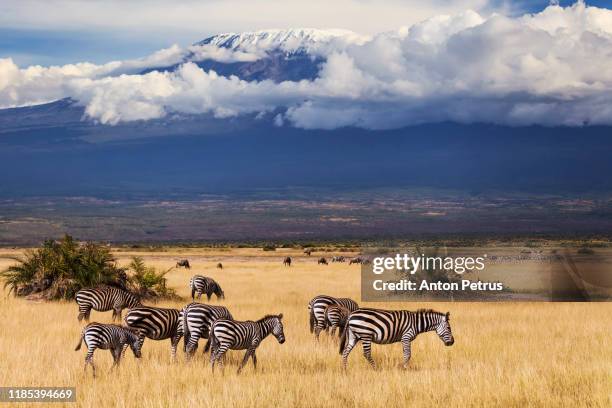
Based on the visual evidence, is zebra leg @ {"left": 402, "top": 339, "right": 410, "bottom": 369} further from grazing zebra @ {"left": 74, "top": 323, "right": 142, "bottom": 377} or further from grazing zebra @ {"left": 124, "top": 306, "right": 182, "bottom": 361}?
grazing zebra @ {"left": 74, "top": 323, "right": 142, "bottom": 377}

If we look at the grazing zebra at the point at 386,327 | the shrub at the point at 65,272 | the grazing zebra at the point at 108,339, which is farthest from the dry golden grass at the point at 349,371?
the shrub at the point at 65,272

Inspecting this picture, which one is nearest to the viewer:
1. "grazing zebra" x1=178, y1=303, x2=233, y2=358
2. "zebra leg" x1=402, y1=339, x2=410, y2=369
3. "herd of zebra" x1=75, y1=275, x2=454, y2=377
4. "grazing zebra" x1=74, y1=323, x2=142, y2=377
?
"grazing zebra" x1=74, y1=323, x2=142, y2=377

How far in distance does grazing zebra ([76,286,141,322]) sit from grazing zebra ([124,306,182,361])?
6.04 meters

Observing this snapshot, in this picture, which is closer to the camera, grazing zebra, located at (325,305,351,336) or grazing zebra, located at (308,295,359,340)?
grazing zebra, located at (325,305,351,336)

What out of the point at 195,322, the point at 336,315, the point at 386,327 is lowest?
the point at 386,327

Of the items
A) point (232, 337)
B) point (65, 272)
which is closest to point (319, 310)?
point (232, 337)

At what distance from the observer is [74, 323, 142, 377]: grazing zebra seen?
1589 centimetres

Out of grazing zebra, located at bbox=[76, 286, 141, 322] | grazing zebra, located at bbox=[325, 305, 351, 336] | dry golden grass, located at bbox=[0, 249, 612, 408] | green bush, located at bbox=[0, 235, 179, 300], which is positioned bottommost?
dry golden grass, located at bbox=[0, 249, 612, 408]

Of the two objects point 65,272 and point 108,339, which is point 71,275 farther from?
point 108,339

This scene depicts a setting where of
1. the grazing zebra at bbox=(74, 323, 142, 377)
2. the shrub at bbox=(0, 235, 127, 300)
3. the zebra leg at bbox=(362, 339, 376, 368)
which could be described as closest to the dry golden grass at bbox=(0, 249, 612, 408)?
the zebra leg at bbox=(362, 339, 376, 368)

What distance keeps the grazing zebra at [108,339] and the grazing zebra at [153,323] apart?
1.72ft

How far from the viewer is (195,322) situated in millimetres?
17344

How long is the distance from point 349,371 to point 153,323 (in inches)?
159

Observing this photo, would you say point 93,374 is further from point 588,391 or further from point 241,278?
point 241,278
